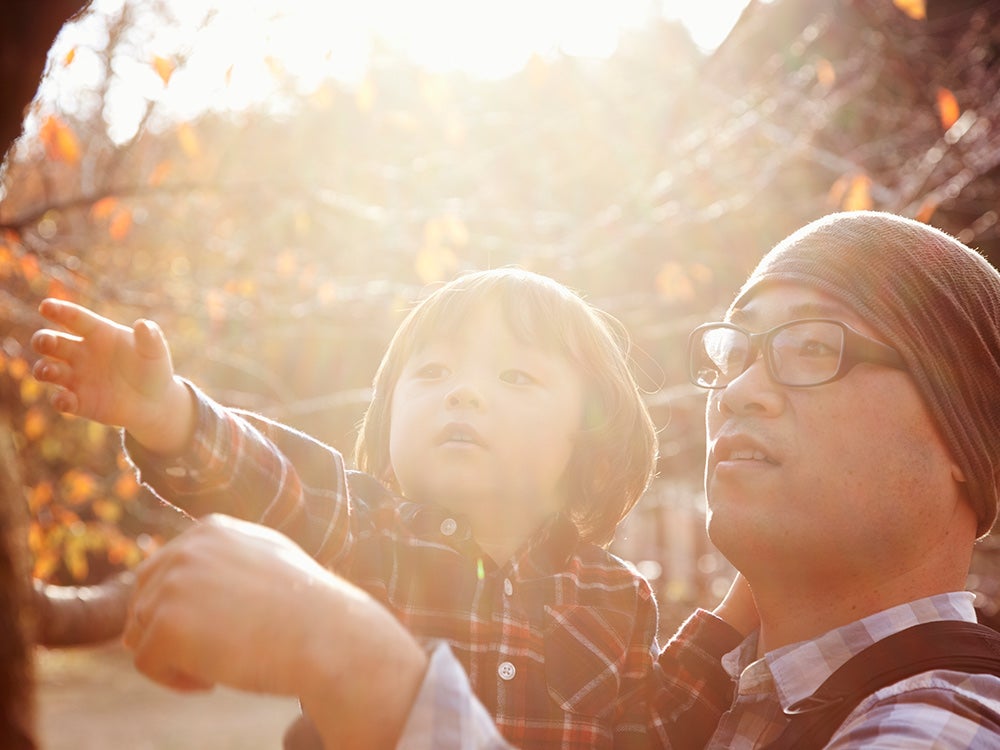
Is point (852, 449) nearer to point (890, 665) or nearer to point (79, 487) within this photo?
point (890, 665)

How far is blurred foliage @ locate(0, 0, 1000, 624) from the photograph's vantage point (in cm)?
532

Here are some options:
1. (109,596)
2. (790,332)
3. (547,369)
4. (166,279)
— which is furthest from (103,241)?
(790,332)

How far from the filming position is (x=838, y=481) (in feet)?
5.11

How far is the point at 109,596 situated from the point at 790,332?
268cm

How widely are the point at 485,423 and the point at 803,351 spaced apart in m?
0.64

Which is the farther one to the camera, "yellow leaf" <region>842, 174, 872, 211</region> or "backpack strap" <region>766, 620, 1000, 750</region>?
"yellow leaf" <region>842, 174, 872, 211</region>

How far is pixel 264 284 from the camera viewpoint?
6.61 meters

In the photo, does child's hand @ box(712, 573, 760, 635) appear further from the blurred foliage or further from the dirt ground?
the dirt ground

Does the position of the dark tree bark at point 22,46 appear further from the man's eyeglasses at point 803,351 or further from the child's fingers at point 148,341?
the man's eyeglasses at point 803,351

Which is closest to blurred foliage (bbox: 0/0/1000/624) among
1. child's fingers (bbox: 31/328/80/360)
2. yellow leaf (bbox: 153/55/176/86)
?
yellow leaf (bbox: 153/55/176/86)

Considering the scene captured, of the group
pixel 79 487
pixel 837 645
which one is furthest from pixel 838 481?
pixel 79 487

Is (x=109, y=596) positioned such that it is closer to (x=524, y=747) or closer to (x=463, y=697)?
(x=524, y=747)

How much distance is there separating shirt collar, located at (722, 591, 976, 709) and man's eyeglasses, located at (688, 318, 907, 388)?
40cm

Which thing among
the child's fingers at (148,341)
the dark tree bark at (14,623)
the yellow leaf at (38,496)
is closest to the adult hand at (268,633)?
the dark tree bark at (14,623)
